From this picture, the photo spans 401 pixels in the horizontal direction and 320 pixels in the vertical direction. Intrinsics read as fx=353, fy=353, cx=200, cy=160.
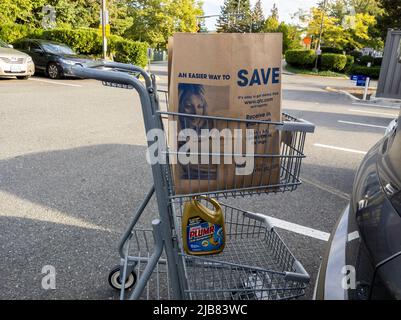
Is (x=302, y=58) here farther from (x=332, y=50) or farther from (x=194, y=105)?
(x=194, y=105)

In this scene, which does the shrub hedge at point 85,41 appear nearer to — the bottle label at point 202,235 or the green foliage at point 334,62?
the bottle label at point 202,235

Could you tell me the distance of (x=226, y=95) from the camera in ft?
5.08

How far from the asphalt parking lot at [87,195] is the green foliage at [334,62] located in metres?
23.8

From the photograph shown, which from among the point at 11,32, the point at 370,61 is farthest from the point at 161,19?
the point at 11,32

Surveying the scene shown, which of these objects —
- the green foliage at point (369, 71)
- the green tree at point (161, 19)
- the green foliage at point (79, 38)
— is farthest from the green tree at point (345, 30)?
the green foliage at point (79, 38)

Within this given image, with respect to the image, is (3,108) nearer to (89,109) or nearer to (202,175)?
(89,109)

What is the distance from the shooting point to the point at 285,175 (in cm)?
181

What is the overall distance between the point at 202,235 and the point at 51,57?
1355 centimetres

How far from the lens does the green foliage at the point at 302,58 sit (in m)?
→ 30.4

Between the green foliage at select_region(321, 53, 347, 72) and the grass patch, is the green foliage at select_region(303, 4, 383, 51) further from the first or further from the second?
the grass patch

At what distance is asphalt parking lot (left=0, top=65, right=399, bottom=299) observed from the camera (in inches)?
99.5
